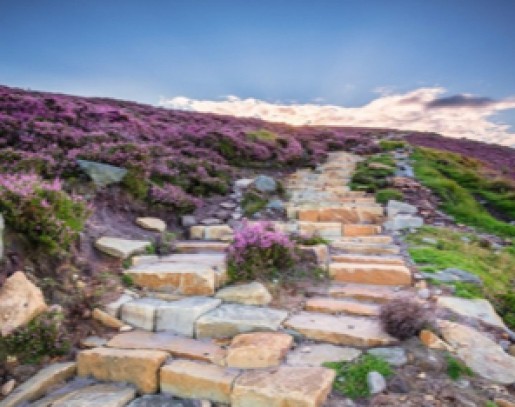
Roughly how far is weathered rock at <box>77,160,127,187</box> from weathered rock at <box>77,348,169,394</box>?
13.2 feet

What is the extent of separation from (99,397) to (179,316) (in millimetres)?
1133

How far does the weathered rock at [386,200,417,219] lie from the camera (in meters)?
9.14

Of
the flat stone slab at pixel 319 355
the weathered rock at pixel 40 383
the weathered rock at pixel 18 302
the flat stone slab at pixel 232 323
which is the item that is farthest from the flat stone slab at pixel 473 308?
the weathered rock at pixel 18 302

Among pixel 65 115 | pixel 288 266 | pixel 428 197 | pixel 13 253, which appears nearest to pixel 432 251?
pixel 288 266

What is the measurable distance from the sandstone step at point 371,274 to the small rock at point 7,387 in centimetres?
381

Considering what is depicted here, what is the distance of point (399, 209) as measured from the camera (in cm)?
923

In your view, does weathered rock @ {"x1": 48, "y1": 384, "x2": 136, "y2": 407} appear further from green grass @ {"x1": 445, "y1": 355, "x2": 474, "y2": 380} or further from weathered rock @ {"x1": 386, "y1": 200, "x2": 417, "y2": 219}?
weathered rock @ {"x1": 386, "y1": 200, "x2": 417, "y2": 219}

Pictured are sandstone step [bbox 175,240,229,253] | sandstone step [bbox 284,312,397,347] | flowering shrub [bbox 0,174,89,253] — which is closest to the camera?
sandstone step [bbox 284,312,397,347]

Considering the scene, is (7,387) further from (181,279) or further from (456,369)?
(456,369)

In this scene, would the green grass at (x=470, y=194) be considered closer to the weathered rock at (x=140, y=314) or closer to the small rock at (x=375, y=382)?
the small rock at (x=375, y=382)

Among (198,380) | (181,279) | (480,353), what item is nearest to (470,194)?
(480,353)

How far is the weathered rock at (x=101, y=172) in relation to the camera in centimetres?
710

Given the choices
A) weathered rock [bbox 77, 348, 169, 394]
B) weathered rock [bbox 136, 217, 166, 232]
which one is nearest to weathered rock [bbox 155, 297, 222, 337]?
weathered rock [bbox 77, 348, 169, 394]

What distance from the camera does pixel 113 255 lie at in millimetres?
5371
